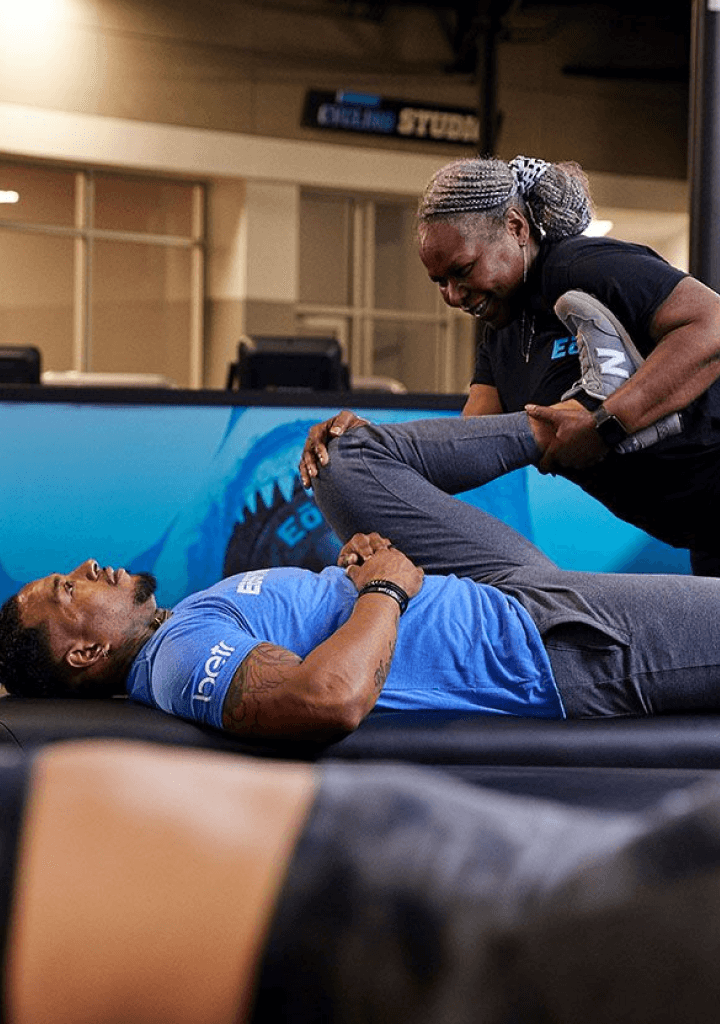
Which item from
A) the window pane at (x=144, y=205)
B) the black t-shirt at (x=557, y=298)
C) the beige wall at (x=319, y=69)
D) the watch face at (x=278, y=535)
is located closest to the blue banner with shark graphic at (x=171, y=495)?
the watch face at (x=278, y=535)

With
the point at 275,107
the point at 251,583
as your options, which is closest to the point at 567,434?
the point at 251,583

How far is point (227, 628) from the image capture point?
5.78 ft

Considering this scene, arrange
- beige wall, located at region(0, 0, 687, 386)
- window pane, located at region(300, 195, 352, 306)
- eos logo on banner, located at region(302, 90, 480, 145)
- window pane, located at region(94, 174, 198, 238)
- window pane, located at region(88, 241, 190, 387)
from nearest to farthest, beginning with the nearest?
beige wall, located at region(0, 0, 687, 386) → window pane, located at region(94, 174, 198, 238) → window pane, located at region(88, 241, 190, 387) → eos logo on banner, located at region(302, 90, 480, 145) → window pane, located at region(300, 195, 352, 306)

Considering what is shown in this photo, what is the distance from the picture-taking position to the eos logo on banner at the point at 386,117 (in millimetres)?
10219

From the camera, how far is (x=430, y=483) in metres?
2.11

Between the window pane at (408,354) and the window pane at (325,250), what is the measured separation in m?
0.48

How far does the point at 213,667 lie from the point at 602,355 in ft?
2.66

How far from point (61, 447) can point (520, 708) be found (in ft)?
6.70

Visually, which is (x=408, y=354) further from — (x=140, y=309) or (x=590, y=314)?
(x=590, y=314)

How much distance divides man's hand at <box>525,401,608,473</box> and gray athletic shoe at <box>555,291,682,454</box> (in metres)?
0.04

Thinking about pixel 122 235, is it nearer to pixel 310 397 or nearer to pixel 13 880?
pixel 310 397

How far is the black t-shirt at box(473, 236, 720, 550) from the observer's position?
83.4 inches

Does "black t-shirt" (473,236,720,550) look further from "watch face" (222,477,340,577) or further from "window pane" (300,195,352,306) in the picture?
"window pane" (300,195,352,306)

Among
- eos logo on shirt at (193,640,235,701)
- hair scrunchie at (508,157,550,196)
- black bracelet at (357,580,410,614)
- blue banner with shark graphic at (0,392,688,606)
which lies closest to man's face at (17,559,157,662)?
eos logo on shirt at (193,640,235,701)
